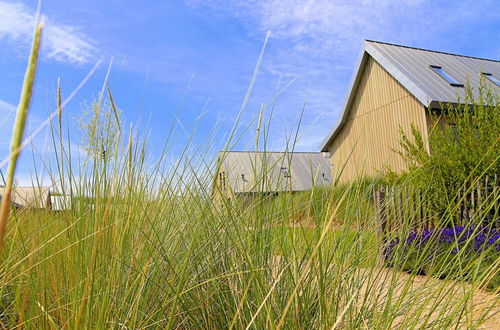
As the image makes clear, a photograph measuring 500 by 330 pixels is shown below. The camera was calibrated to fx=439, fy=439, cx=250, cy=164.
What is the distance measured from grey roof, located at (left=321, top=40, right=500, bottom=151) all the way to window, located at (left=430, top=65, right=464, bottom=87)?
134 millimetres

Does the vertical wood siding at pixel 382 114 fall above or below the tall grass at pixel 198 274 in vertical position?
above

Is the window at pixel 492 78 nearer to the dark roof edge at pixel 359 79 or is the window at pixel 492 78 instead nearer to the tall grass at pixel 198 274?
the dark roof edge at pixel 359 79

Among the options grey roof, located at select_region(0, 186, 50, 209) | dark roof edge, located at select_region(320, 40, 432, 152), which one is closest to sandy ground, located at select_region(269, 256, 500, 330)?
grey roof, located at select_region(0, 186, 50, 209)

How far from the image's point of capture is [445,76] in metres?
15.1

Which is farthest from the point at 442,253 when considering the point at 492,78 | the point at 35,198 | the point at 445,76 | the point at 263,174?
the point at 492,78

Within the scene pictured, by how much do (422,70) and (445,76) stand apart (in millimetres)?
838

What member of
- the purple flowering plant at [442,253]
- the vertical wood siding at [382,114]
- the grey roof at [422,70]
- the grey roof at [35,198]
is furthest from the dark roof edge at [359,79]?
the grey roof at [35,198]

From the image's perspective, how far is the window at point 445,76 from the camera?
47.5ft

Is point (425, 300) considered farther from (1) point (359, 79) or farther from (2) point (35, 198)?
(1) point (359, 79)

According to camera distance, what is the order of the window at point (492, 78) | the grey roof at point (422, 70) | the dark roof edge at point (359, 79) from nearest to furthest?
the dark roof edge at point (359, 79) → the grey roof at point (422, 70) → the window at point (492, 78)

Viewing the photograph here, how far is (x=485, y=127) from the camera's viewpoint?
24.6 ft

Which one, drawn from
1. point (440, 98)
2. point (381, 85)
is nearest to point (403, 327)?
point (440, 98)

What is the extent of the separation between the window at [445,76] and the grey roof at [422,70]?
13cm

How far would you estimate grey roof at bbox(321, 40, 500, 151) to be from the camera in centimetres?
1336
